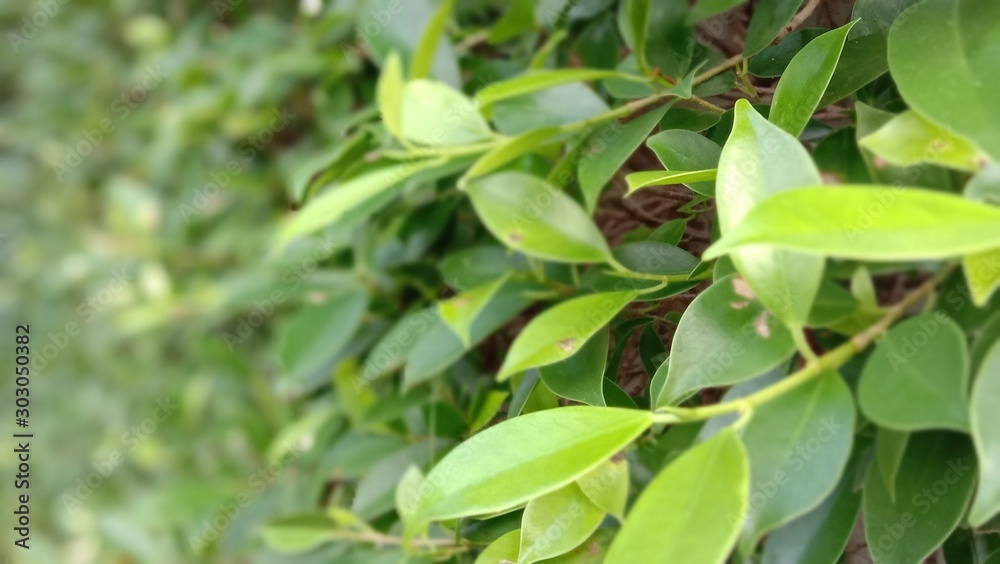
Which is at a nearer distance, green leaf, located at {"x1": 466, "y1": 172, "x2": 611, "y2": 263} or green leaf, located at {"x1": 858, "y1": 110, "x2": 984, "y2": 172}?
green leaf, located at {"x1": 858, "y1": 110, "x2": 984, "y2": 172}

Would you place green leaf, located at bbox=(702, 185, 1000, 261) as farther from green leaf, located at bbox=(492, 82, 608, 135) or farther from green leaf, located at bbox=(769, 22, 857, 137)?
green leaf, located at bbox=(492, 82, 608, 135)

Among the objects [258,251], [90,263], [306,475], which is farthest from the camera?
[90,263]

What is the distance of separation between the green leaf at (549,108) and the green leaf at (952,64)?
15 centimetres

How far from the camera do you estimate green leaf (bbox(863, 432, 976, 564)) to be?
0.20 metres

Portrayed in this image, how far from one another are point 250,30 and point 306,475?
533mm

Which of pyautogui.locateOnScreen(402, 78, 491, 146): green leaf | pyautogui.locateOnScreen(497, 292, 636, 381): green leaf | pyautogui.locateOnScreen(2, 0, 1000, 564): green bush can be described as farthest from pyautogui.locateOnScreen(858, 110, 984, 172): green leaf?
pyautogui.locateOnScreen(402, 78, 491, 146): green leaf

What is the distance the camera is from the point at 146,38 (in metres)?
1.03

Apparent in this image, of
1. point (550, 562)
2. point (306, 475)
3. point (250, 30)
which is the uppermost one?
point (250, 30)

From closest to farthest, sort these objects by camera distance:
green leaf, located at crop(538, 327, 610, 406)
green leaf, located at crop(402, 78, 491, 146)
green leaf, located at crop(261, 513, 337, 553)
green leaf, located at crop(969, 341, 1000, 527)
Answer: green leaf, located at crop(969, 341, 1000, 527), green leaf, located at crop(538, 327, 610, 406), green leaf, located at crop(402, 78, 491, 146), green leaf, located at crop(261, 513, 337, 553)

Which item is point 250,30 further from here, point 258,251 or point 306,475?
point 306,475

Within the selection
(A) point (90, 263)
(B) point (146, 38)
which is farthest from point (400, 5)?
(A) point (90, 263)

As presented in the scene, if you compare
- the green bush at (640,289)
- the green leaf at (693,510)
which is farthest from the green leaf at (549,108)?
the green leaf at (693,510)

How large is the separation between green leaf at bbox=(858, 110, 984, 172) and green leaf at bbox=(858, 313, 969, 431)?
0.05 meters

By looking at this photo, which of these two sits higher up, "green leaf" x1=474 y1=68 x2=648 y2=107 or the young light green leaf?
"green leaf" x1=474 y1=68 x2=648 y2=107
